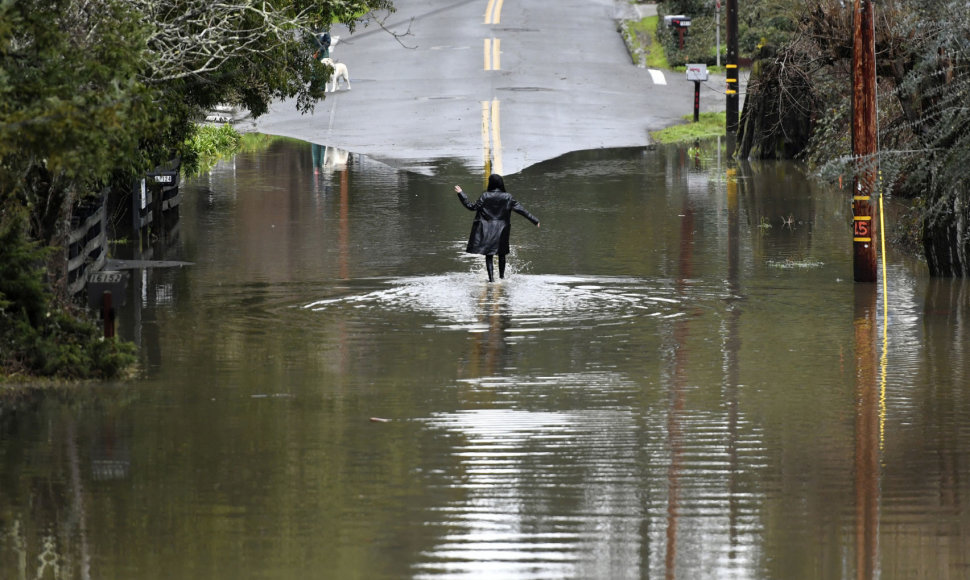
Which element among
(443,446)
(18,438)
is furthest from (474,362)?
(18,438)

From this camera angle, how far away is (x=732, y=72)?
35.3 meters

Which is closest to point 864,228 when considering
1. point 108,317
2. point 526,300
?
point 526,300

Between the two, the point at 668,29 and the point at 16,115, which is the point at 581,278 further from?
the point at 668,29

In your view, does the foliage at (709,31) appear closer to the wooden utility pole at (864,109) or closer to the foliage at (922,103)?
the foliage at (922,103)

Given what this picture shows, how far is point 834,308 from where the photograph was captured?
17.9m

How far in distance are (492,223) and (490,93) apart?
73.2 feet

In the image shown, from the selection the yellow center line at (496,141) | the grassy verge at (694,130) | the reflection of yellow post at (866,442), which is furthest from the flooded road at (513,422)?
the grassy verge at (694,130)

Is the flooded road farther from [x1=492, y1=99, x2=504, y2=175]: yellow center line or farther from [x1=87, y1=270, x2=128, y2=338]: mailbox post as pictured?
[x1=492, y1=99, x2=504, y2=175]: yellow center line

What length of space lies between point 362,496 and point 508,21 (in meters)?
43.1

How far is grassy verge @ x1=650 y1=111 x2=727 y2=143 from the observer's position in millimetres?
36438

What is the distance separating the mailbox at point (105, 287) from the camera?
52.6ft

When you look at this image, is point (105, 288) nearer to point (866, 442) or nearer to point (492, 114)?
point (866, 442)

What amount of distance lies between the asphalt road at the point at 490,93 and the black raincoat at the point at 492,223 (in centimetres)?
1111

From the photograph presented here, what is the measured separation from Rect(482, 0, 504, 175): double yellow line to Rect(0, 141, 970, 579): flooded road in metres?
9.84
